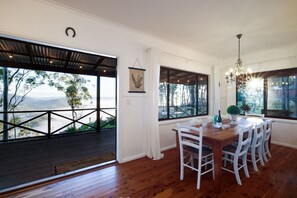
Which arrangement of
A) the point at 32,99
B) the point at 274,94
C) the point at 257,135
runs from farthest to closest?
the point at 32,99, the point at 274,94, the point at 257,135

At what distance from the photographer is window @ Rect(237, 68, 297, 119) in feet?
12.7

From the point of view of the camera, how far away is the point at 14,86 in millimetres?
4379

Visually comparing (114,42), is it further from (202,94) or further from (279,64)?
(279,64)

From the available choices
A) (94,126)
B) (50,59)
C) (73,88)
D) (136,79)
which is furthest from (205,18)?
(94,126)

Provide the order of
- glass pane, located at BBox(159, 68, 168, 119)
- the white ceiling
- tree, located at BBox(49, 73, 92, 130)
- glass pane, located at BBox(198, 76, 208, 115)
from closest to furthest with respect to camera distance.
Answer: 1. the white ceiling
2. glass pane, located at BBox(159, 68, 168, 119)
3. glass pane, located at BBox(198, 76, 208, 115)
4. tree, located at BBox(49, 73, 92, 130)

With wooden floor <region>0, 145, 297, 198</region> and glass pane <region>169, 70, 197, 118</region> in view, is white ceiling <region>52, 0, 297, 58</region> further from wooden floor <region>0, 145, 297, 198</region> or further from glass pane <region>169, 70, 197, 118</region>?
wooden floor <region>0, 145, 297, 198</region>

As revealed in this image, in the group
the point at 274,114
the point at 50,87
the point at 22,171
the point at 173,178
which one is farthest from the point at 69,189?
the point at 274,114

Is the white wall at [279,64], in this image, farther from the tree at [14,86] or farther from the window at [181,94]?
the tree at [14,86]

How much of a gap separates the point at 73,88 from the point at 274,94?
6708mm

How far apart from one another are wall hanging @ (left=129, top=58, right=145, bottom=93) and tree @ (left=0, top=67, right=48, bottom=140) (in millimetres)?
3785

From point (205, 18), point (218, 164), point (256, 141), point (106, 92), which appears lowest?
point (218, 164)

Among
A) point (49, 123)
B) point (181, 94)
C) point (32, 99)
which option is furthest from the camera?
point (49, 123)

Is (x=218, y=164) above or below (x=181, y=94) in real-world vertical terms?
below

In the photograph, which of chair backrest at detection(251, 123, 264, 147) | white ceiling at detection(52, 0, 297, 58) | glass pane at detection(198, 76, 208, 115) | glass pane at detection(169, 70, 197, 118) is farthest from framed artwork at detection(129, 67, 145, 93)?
glass pane at detection(198, 76, 208, 115)
